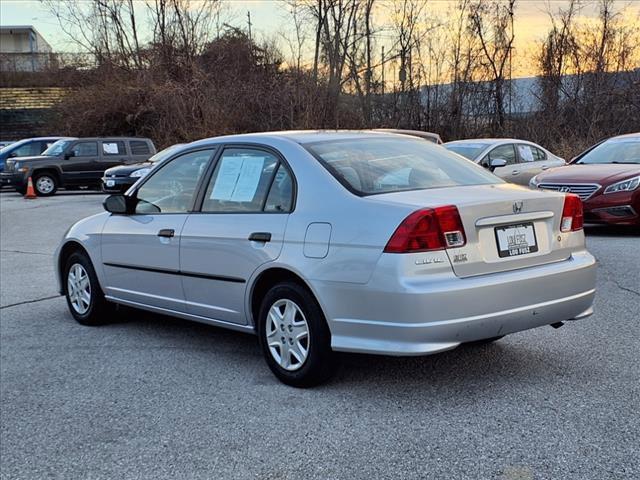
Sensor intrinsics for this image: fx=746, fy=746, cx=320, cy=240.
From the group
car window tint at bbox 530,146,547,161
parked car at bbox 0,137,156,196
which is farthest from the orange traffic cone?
car window tint at bbox 530,146,547,161

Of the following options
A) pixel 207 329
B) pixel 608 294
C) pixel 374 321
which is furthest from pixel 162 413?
pixel 608 294

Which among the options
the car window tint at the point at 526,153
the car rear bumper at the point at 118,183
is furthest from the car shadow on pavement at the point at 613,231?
the car rear bumper at the point at 118,183

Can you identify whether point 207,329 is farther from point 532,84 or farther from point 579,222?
point 532,84

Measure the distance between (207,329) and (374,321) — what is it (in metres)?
2.57

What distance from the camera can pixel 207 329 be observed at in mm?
6344

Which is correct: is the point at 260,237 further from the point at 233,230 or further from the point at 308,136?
the point at 308,136

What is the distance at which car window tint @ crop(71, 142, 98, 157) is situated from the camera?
2423 cm

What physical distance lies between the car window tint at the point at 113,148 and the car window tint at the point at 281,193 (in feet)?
67.8

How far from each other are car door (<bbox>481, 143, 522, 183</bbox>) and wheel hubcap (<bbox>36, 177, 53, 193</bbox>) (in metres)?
15.3

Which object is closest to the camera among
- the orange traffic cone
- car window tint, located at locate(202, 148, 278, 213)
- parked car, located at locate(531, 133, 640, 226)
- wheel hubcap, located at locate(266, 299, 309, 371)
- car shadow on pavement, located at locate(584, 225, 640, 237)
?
wheel hubcap, located at locate(266, 299, 309, 371)

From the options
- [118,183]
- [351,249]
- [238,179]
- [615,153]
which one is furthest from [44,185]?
[351,249]

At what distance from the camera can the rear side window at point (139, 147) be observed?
24.5 meters

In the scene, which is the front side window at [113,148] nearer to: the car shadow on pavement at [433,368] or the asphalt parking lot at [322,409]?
the asphalt parking lot at [322,409]

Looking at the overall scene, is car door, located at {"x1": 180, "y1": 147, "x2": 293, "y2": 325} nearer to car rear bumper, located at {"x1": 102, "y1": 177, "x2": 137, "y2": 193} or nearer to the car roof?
the car roof
